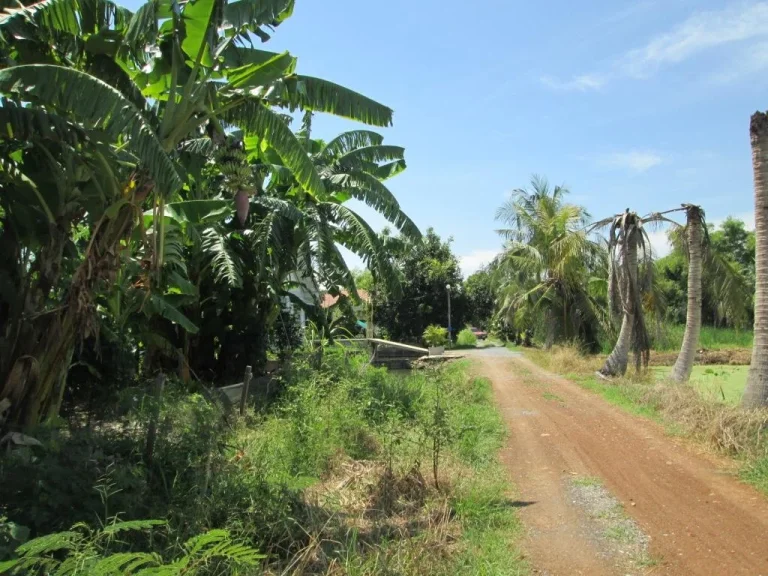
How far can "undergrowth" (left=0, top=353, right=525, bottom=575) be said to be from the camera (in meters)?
4.21

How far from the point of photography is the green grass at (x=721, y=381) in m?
10.6

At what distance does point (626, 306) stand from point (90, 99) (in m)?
13.4

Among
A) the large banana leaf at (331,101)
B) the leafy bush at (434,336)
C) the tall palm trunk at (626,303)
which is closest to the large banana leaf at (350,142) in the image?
the large banana leaf at (331,101)

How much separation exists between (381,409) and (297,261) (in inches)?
178

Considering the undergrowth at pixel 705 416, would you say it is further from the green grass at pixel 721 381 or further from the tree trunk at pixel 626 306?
the tree trunk at pixel 626 306

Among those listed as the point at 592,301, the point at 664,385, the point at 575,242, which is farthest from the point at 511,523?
the point at 592,301

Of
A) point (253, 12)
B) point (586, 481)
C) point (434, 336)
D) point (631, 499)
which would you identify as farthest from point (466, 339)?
point (253, 12)

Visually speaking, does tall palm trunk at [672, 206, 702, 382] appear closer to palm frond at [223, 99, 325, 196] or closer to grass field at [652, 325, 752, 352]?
palm frond at [223, 99, 325, 196]

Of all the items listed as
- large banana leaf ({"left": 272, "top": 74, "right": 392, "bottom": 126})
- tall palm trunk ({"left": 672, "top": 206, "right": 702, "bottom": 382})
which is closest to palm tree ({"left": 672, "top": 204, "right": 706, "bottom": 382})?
tall palm trunk ({"left": 672, "top": 206, "right": 702, "bottom": 382})

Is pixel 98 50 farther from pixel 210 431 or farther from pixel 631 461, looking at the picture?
pixel 631 461

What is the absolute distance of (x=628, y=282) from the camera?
15188mm

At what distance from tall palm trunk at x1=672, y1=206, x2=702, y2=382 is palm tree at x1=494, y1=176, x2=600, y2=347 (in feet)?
29.7

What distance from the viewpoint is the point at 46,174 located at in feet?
21.9

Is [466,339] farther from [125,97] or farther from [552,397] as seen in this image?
[125,97]
